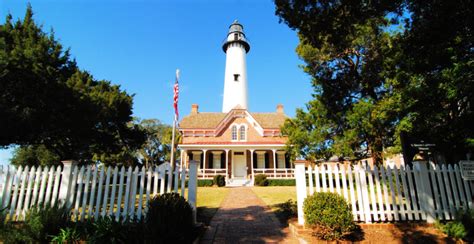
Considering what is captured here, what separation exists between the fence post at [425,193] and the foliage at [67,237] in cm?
775

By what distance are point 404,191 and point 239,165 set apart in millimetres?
19898

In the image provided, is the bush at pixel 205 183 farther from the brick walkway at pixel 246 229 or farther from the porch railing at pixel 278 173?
the brick walkway at pixel 246 229

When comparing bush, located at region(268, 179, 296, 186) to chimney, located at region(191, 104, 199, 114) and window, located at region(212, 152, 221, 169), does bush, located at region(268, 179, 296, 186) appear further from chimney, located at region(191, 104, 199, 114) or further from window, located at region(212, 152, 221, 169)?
chimney, located at region(191, 104, 199, 114)

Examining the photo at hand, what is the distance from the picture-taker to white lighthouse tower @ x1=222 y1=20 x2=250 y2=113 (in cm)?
3138

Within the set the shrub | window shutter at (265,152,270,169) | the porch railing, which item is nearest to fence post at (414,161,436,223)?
the shrub

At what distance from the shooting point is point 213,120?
29234mm

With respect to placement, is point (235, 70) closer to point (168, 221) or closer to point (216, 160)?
point (216, 160)

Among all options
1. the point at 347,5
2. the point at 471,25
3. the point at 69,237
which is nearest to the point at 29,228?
the point at 69,237

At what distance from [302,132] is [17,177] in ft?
44.3

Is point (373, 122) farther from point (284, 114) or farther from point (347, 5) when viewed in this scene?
point (284, 114)

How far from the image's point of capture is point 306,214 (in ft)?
17.1

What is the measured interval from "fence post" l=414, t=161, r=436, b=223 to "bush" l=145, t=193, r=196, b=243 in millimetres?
5597

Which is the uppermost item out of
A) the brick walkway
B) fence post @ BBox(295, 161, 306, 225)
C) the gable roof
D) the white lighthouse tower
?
the white lighthouse tower

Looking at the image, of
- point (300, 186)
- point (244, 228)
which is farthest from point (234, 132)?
point (300, 186)
